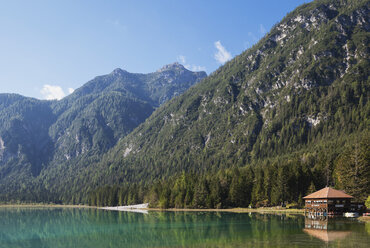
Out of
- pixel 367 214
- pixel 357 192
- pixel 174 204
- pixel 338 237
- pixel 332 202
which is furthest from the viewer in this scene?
pixel 174 204

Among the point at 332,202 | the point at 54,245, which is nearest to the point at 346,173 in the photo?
the point at 332,202

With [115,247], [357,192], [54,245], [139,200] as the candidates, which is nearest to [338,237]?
[115,247]

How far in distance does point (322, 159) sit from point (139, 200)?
345ft

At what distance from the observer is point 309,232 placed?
179 ft

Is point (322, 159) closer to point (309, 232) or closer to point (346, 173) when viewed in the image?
point (346, 173)

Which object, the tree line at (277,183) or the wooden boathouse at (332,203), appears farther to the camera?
the tree line at (277,183)

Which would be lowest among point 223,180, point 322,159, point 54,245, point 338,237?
point 54,245

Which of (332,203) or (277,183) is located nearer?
(332,203)

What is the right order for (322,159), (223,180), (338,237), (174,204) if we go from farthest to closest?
(174,204)
(223,180)
(322,159)
(338,237)

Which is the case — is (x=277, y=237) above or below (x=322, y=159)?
below

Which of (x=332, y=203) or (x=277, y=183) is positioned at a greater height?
(x=277, y=183)

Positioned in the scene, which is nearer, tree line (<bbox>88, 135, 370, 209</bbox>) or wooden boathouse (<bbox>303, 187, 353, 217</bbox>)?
wooden boathouse (<bbox>303, 187, 353, 217</bbox>)

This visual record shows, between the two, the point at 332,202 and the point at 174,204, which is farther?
the point at 174,204

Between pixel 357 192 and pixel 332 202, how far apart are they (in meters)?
12.4
